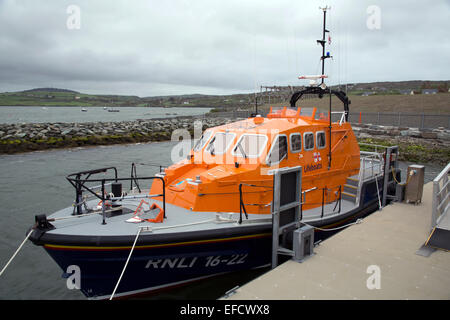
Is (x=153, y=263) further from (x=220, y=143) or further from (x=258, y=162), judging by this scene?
(x=220, y=143)

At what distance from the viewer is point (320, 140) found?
22.6ft

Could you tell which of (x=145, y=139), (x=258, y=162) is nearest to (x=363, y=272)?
(x=258, y=162)

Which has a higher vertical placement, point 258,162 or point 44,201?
point 258,162

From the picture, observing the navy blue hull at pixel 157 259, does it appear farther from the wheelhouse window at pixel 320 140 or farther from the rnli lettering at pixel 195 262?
the wheelhouse window at pixel 320 140

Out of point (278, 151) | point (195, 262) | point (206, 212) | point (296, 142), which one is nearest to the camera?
point (195, 262)

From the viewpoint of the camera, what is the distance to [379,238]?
575 cm

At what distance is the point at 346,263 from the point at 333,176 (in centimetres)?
279

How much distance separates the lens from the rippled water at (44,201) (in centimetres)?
600

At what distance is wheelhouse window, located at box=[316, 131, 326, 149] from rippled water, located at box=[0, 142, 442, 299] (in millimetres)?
3037

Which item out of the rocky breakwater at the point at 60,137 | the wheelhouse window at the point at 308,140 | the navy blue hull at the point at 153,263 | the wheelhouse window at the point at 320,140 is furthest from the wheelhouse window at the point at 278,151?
the rocky breakwater at the point at 60,137

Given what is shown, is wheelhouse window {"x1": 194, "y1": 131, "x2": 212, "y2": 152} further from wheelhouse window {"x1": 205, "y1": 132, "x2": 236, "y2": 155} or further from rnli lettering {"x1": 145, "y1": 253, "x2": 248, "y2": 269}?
rnli lettering {"x1": 145, "y1": 253, "x2": 248, "y2": 269}

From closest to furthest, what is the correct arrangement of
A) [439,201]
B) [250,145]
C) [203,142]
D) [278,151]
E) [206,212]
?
[206,212], [439,201], [278,151], [250,145], [203,142]

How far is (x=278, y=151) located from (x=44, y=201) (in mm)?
8751
